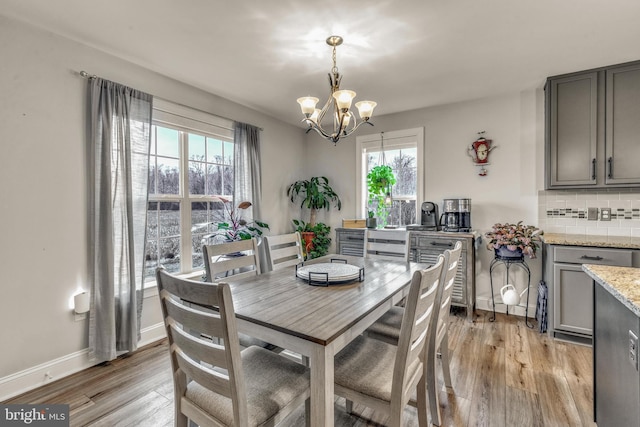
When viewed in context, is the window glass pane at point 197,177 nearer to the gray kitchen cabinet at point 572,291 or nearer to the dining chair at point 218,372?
the dining chair at point 218,372

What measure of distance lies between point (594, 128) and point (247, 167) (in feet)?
11.5

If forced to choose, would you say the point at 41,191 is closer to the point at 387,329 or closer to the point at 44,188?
the point at 44,188

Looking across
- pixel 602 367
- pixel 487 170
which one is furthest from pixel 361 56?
pixel 602 367

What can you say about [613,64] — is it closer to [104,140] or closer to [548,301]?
[548,301]

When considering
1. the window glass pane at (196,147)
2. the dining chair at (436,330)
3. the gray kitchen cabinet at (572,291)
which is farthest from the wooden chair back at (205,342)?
the gray kitchen cabinet at (572,291)

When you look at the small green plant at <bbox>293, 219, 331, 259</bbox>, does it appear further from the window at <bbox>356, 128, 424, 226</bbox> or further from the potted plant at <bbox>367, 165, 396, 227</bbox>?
the potted plant at <bbox>367, 165, 396, 227</bbox>

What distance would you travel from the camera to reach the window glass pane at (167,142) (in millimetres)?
2973

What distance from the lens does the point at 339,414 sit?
1.85 meters

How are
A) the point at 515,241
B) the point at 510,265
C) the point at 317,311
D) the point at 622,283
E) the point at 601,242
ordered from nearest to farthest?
the point at 622,283, the point at 317,311, the point at 601,242, the point at 515,241, the point at 510,265

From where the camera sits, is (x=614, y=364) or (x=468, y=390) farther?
(x=468, y=390)

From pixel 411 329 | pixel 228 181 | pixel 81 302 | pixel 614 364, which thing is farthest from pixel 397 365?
pixel 228 181

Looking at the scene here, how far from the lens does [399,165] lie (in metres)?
4.18

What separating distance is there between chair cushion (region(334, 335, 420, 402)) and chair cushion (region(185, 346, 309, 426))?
18cm

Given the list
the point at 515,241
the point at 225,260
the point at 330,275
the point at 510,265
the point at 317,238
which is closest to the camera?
the point at 330,275
